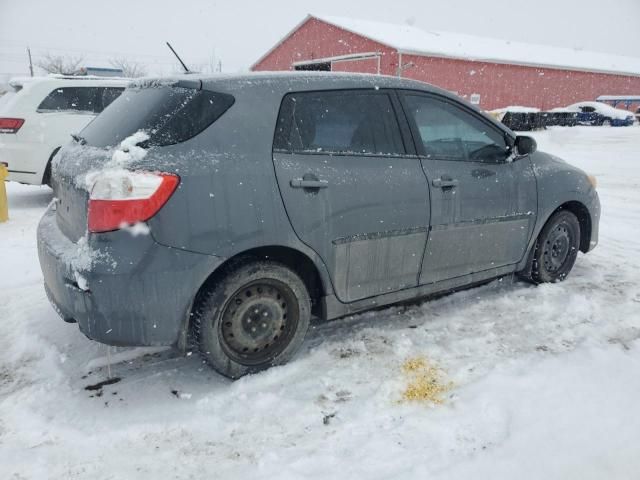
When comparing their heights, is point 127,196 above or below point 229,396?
above

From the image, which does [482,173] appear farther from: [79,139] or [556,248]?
[79,139]

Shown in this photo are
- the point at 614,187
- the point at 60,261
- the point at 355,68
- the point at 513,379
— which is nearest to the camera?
the point at 60,261

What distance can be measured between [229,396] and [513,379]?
1.63 m

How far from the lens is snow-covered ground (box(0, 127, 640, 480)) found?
A: 228 cm

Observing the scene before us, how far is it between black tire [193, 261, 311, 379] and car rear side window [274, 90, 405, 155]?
75 centimetres

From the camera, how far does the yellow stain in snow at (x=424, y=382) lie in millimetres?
2770

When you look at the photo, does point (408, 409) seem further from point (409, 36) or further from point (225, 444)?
point (409, 36)

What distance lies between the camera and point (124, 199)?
2418mm

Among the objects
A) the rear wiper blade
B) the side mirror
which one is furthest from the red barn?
the rear wiper blade

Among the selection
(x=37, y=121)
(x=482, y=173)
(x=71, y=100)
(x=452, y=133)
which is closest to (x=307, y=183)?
(x=452, y=133)

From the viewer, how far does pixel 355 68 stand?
1026 inches

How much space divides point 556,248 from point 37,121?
23.2 ft

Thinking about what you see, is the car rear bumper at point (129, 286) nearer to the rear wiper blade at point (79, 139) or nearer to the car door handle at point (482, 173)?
the rear wiper blade at point (79, 139)

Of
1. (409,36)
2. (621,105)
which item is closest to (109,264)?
(409,36)
